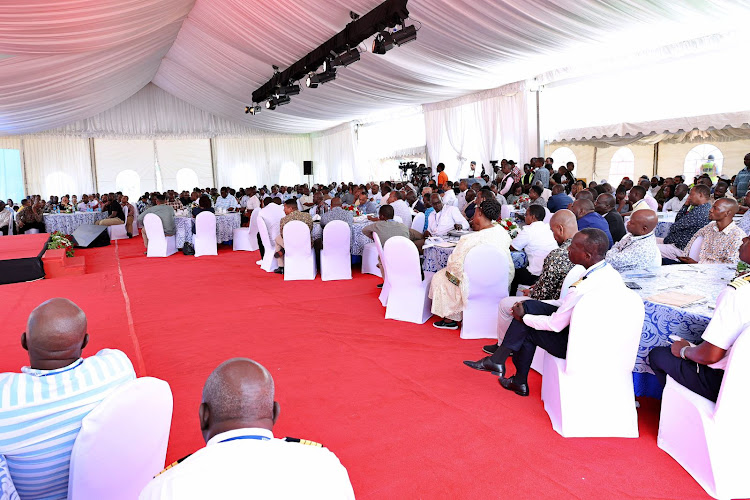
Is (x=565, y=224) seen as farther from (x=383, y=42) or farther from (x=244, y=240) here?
(x=244, y=240)

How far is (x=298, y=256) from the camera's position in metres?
7.91

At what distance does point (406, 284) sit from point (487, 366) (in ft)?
5.48

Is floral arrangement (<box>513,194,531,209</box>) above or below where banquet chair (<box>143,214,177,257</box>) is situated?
above

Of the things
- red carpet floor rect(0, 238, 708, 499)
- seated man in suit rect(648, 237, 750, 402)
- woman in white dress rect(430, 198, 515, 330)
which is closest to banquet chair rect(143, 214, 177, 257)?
red carpet floor rect(0, 238, 708, 499)

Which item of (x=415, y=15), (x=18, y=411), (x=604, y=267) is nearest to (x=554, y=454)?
(x=604, y=267)

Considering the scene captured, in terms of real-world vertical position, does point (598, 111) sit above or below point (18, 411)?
above

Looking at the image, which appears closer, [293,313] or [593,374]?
[593,374]

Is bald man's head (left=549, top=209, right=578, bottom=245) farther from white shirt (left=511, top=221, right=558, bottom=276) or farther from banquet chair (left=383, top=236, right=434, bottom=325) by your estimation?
banquet chair (left=383, top=236, right=434, bottom=325)

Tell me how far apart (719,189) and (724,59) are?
3.37 m

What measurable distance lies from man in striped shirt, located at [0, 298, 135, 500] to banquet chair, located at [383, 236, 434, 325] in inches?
143

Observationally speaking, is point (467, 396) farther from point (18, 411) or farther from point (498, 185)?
point (498, 185)

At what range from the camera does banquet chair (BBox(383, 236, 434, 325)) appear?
17.8 ft

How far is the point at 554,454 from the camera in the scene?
294 centimetres

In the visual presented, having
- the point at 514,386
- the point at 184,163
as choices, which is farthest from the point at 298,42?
the point at 184,163
